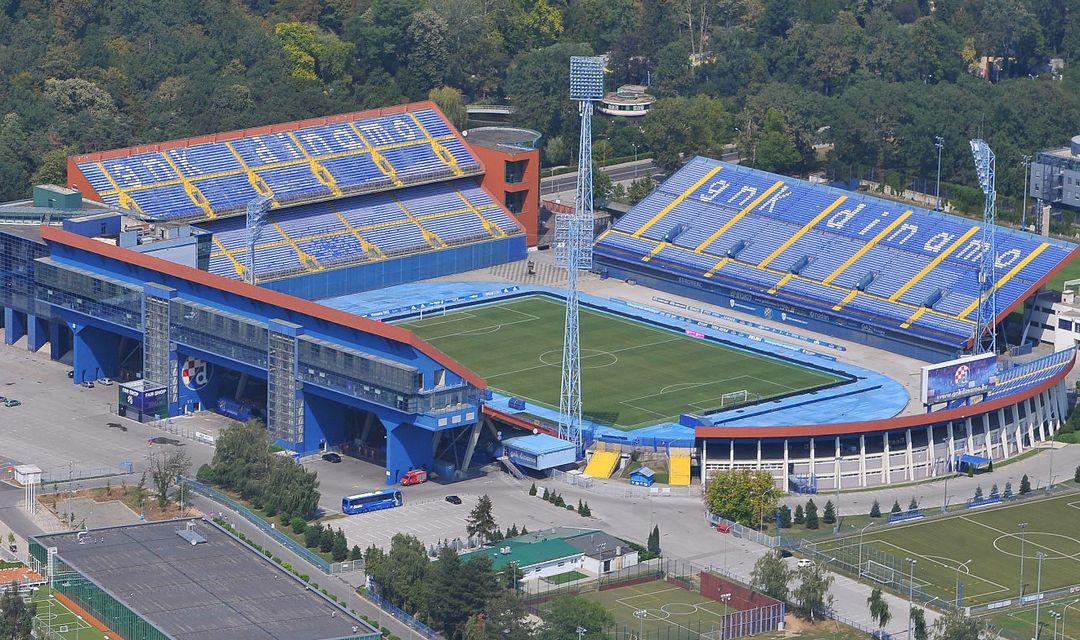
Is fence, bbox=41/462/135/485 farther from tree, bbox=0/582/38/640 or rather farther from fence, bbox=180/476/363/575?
tree, bbox=0/582/38/640

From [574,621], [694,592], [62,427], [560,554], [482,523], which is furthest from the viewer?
[62,427]

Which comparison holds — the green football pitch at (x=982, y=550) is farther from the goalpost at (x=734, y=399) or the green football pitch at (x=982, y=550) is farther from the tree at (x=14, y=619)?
the tree at (x=14, y=619)

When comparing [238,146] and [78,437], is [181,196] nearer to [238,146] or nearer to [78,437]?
[238,146]

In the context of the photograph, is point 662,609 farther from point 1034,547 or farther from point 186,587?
point 186,587

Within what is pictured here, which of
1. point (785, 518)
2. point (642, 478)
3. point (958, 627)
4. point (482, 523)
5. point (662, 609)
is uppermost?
point (958, 627)

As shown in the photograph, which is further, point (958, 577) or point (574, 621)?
point (958, 577)

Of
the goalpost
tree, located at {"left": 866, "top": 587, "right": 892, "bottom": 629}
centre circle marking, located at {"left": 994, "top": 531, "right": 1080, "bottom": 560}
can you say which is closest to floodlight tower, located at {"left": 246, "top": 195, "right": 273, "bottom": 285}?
the goalpost

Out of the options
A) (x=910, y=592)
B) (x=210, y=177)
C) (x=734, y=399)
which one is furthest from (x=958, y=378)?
(x=210, y=177)
